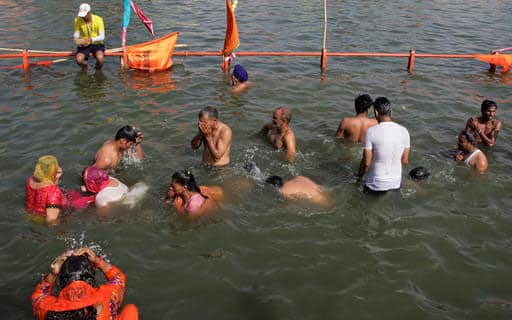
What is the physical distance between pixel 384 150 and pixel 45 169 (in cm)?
429

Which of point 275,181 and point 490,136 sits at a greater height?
point 490,136

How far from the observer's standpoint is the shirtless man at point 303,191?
6.12 m

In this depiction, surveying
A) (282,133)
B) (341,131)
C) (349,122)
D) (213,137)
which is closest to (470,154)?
(349,122)

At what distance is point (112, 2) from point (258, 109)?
1369cm

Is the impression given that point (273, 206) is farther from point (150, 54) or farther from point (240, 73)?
point (150, 54)

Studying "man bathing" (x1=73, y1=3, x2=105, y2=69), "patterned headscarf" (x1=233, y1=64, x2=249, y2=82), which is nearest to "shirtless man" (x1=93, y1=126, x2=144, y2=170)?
"patterned headscarf" (x1=233, y1=64, x2=249, y2=82)

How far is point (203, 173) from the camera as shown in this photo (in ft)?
22.7

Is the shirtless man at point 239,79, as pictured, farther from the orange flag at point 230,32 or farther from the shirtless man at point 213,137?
the shirtless man at point 213,137

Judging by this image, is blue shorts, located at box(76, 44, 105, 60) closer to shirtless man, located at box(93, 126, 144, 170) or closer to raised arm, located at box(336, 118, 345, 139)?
shirtless man, located at box(93, 126, 144, 170)

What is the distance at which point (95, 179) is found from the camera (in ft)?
19.3

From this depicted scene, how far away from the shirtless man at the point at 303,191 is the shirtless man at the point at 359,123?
5.40 feet

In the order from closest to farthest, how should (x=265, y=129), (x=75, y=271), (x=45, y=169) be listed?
1. (x=75, y=271)
2. (x=45, y=169)
3. (x=265, y=129)

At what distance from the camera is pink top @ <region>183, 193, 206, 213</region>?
5562 mm

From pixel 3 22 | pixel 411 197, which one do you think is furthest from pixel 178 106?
pixel 3 22
